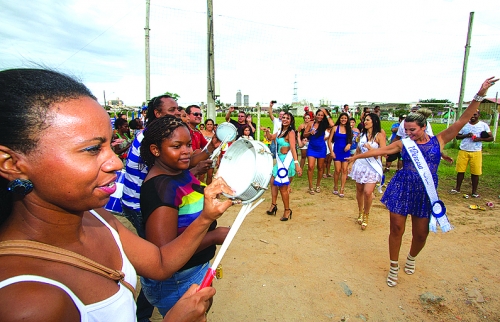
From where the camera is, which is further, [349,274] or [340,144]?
[340,144]

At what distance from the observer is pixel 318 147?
7.08 metres

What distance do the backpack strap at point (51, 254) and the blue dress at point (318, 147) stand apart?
21.0ft

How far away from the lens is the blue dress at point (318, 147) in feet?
23.0

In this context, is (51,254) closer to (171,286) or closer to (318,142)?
(171,286)

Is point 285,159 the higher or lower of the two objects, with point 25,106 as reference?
lower

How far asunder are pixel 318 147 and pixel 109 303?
6530 millimetres

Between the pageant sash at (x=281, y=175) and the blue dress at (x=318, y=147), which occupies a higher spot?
the blue dress at (x=318, y=147)

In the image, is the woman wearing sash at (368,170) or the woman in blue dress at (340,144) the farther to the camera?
the woman in blue dress at (340,144)

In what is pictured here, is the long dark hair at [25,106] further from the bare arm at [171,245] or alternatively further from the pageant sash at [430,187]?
the pageant sash at [430,187]

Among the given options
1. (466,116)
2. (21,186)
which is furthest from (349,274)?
(21,186)

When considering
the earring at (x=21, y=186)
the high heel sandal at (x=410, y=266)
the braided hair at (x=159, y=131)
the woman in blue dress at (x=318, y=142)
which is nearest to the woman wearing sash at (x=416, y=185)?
the high heel sandal at (x=410, y=266)

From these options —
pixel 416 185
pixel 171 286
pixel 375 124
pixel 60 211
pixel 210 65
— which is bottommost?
pixel 171 286

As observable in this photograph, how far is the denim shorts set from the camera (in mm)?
1858

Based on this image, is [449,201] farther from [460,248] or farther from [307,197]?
[307,197]
